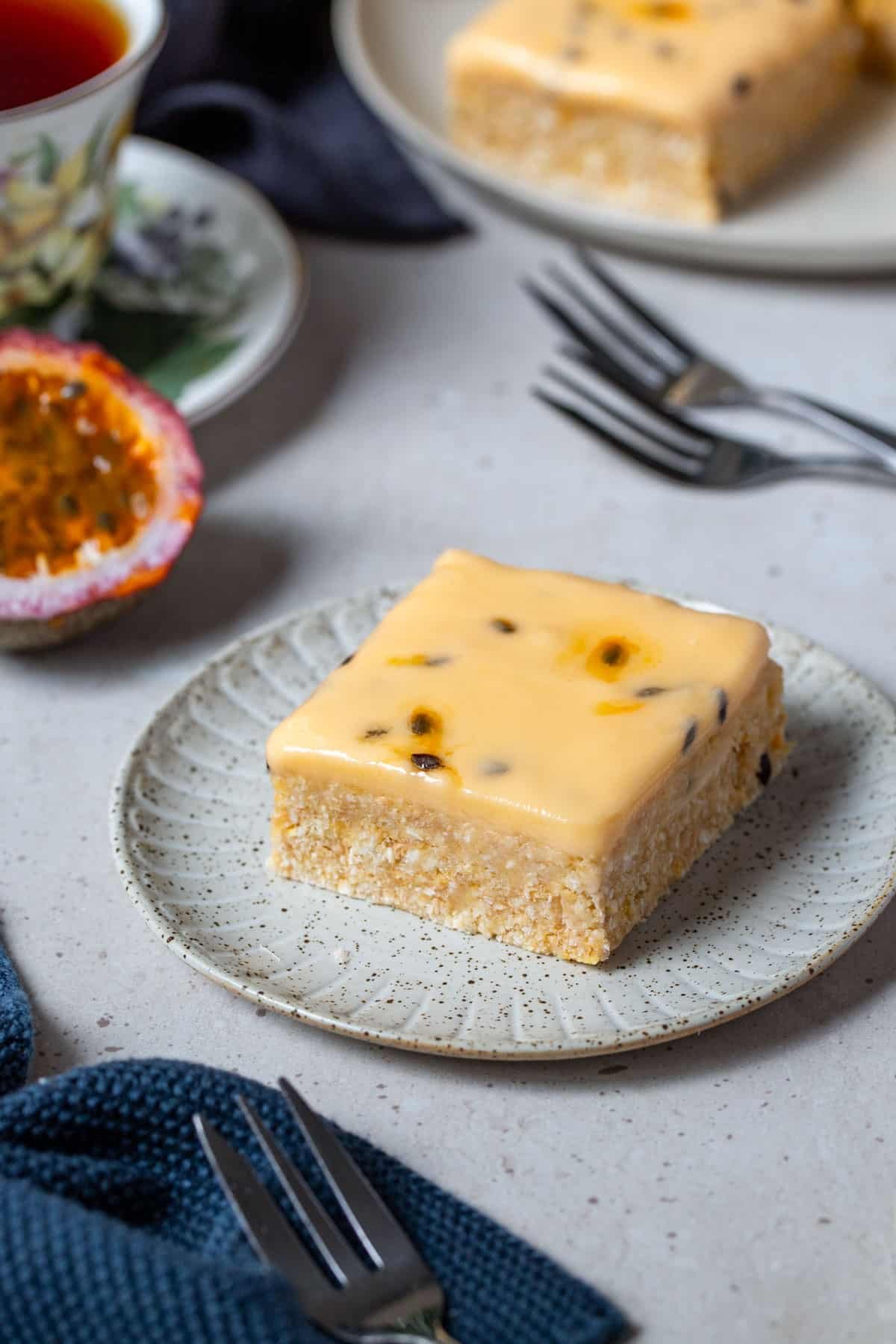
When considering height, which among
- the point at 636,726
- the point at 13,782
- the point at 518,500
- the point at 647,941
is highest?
the point at 636,726

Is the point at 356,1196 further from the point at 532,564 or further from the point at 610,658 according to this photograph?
the point at 532,564

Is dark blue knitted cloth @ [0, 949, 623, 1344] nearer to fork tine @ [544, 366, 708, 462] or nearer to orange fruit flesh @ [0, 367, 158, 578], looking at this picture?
orange fruit flesh @ [0, 367, 158, 578]

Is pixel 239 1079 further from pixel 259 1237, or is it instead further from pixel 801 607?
pixel 801 607

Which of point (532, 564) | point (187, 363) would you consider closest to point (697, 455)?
point (532, 564)

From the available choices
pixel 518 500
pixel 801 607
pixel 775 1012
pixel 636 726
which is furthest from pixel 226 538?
pixel 775 1012

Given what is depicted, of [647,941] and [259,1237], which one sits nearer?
[259,1237]

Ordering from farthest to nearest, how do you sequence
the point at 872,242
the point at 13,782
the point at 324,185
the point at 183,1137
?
the point at 324,185, the point at 872,242, the point at 13,782, the point at 183,1137

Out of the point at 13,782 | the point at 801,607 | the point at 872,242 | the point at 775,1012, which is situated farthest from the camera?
the point at 872,242
